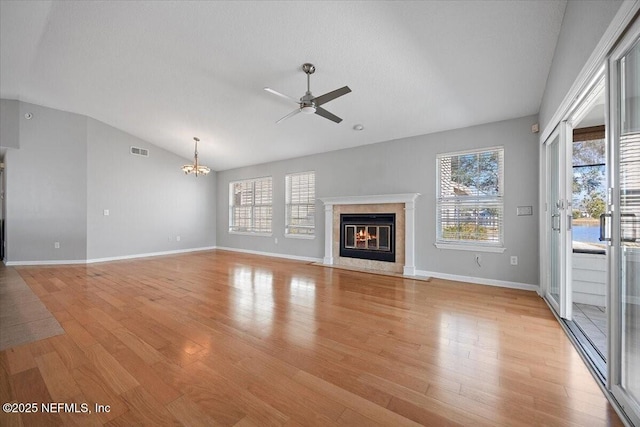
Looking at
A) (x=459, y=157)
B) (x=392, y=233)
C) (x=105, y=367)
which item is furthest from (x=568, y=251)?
(x=105, y=367)

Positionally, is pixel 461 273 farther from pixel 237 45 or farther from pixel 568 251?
pixel 237 45

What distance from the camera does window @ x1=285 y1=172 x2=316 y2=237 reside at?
235 inches

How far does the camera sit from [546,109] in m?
3.04

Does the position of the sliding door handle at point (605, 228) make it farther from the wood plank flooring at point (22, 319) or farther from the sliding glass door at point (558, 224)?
the wood plank flooring at point (22, 319)

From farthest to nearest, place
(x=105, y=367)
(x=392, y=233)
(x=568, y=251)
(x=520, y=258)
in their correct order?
1. (x=392, y=233)
2. (x=520, y=258)
3. (x=568, y=251)
4. (x=105, y=367)

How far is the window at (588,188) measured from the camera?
325 cm

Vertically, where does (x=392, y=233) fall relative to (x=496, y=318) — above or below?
above

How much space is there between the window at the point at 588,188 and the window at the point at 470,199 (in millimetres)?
849

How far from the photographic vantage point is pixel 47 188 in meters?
5.28

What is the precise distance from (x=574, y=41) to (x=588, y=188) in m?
2.45

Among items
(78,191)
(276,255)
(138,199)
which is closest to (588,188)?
(276,255)

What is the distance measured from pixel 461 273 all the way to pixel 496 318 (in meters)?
1.55

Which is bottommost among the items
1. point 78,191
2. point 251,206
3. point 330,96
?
point 251,206

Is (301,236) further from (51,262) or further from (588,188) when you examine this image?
(51,262)
